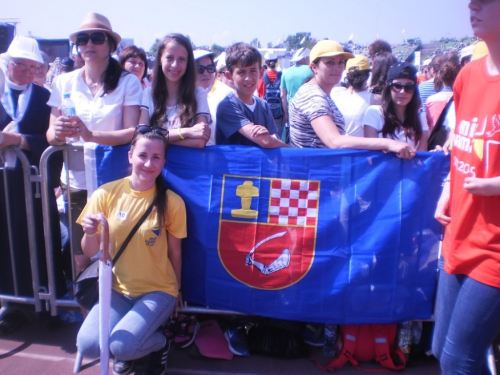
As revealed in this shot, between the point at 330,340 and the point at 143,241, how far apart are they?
158 cm

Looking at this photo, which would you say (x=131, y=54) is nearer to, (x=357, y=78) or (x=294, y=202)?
(x=357, y=78)

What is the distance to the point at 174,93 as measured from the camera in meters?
3.46

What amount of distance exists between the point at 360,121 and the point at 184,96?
199 centimetres

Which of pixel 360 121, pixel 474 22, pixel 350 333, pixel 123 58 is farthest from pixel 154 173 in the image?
pixel 123 58

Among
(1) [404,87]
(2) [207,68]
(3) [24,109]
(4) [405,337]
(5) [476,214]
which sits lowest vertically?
(4) [405,337]

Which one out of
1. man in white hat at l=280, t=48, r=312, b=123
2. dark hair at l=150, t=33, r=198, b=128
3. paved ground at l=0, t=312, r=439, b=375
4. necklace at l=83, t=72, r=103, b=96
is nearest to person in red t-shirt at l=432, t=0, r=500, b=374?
paved ground at l=0, t=312, r=439, b=375

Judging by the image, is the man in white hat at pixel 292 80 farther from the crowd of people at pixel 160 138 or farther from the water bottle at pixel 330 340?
the water bottle at pixel 330 340

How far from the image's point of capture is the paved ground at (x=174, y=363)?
331 centimetres

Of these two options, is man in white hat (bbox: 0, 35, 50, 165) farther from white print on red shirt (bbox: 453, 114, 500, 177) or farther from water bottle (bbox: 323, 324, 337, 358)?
white print on red shirt (bbox: 453, 114, 500, 177)

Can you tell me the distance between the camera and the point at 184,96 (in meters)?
3.40

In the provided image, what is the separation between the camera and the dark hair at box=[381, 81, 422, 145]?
12.3ft

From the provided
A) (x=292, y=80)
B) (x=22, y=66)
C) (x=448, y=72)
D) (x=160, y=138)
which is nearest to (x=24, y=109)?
(x=22, y=66)

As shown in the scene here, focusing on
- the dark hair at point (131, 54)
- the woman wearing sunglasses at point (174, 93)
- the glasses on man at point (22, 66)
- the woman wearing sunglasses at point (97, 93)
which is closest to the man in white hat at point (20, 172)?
the glasses on man at point (22, 66)

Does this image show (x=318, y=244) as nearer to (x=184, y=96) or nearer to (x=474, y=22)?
(x=184, y=96)
